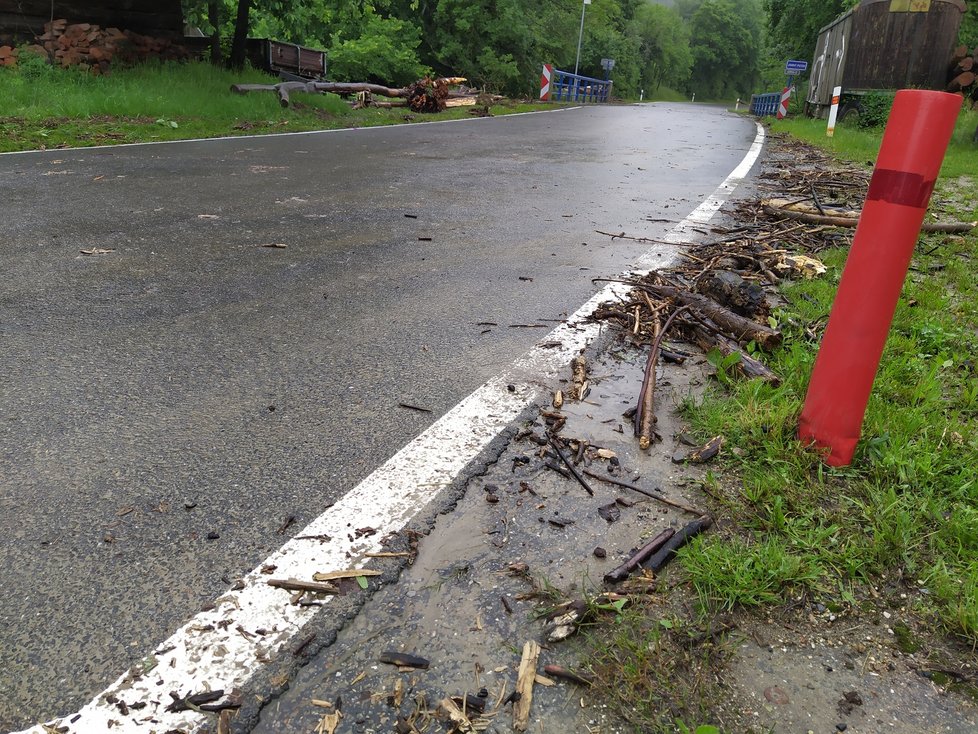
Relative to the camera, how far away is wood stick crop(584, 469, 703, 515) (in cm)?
214

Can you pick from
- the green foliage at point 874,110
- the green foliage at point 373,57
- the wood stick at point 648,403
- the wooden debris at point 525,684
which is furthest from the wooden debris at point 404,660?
the green foliage at point 373,57

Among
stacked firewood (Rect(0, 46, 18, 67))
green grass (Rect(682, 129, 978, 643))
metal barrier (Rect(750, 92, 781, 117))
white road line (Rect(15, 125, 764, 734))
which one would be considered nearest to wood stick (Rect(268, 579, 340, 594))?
white road line (Rect(15, 125, 764, 734))

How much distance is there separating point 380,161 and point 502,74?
25057mm

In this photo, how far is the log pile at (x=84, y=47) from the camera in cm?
1522

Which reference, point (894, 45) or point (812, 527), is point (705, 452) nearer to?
point (812, 527)

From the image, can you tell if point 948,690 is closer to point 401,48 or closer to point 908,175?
point 908,175

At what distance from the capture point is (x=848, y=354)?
2238 mm

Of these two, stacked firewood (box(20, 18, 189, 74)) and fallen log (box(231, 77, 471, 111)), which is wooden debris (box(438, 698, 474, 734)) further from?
stacked firewood (box(20, 18, 189, 74))

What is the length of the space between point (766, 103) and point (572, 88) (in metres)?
16.9

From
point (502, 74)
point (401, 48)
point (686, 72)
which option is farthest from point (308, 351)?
point (686, 72)

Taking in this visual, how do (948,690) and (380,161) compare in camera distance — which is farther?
(380,161)

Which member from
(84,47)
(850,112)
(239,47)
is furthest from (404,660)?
(850,112)

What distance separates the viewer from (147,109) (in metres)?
12.7

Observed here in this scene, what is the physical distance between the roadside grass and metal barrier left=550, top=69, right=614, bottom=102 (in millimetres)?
19316
